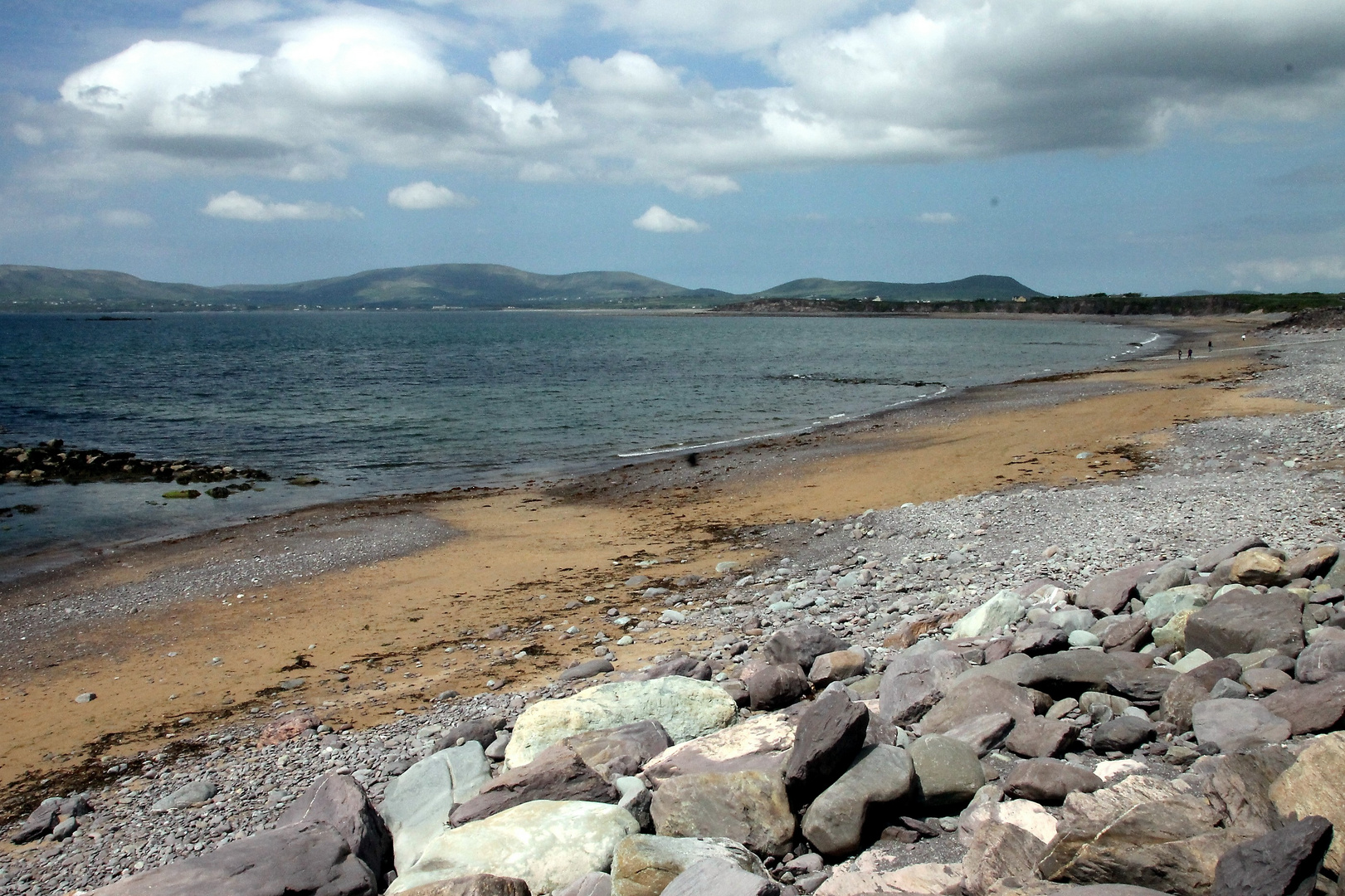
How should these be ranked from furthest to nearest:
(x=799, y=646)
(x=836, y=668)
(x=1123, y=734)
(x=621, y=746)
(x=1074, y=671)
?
1. (x=799, y=646)
2. (x=836, y=668)
3. (x=621, y=746)
4. (x=1074, y=671)
5. (x=1123, y=734)

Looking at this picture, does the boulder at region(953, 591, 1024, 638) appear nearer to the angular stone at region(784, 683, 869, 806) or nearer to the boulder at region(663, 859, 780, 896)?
the angular stone at region(784, 683, 869, 806)

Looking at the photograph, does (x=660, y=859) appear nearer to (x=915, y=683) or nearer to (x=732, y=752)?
(x=732, y=752)

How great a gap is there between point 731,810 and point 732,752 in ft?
3.17

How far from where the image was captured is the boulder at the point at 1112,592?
9.05 m

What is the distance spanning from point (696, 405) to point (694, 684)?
125 feet

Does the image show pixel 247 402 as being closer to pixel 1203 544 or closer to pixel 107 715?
pixel 107 715

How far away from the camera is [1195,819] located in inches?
182

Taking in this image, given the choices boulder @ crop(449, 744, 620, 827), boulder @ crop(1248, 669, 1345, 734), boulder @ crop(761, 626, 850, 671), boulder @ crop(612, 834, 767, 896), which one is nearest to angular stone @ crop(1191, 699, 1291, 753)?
boulder @ crop(1248, 669, 1345, 734)

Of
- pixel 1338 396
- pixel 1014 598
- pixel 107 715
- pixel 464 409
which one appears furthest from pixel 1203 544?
pixel 464 409

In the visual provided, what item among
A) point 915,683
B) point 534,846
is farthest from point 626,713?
point 915,683

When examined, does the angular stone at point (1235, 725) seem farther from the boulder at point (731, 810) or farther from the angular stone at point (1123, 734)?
the boulder at point (731, 810)

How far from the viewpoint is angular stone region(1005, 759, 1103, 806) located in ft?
17.7

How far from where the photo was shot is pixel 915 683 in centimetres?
742

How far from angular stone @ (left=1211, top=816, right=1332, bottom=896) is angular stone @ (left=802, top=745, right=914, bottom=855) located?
1.89m
